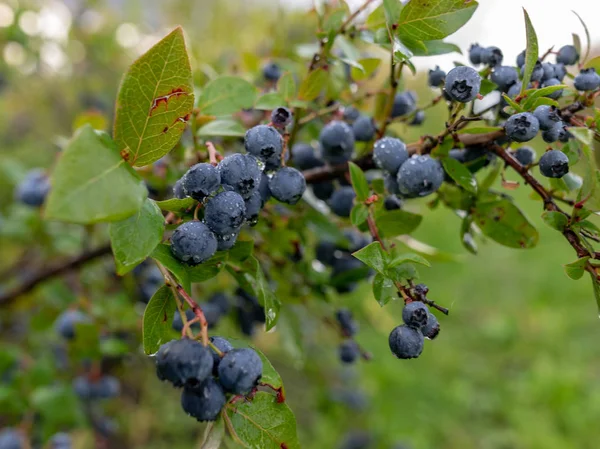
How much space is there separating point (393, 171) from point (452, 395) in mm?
2848

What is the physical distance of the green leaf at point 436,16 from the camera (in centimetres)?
76

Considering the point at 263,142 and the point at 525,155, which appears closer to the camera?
the point at 263,142

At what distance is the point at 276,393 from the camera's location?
688 millimetres

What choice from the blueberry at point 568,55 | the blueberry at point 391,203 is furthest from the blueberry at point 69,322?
the blueberry at point 568,55

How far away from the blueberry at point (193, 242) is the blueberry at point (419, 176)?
0.33 metres

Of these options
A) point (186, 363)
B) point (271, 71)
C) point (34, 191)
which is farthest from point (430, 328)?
point (34, 191)

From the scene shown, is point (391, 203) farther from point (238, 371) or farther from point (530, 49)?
point (238, 371)

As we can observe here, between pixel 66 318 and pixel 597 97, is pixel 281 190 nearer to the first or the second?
pixel 597 97

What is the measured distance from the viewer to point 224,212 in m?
0.64

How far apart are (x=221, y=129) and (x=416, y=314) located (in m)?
0.45

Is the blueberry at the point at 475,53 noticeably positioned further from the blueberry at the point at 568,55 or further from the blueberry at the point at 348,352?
the blueberry at the point at 348,352

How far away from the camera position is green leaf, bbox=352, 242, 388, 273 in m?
0.70

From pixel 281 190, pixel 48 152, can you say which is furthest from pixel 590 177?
pixel 48 152

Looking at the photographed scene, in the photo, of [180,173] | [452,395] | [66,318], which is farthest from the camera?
[452,395]
